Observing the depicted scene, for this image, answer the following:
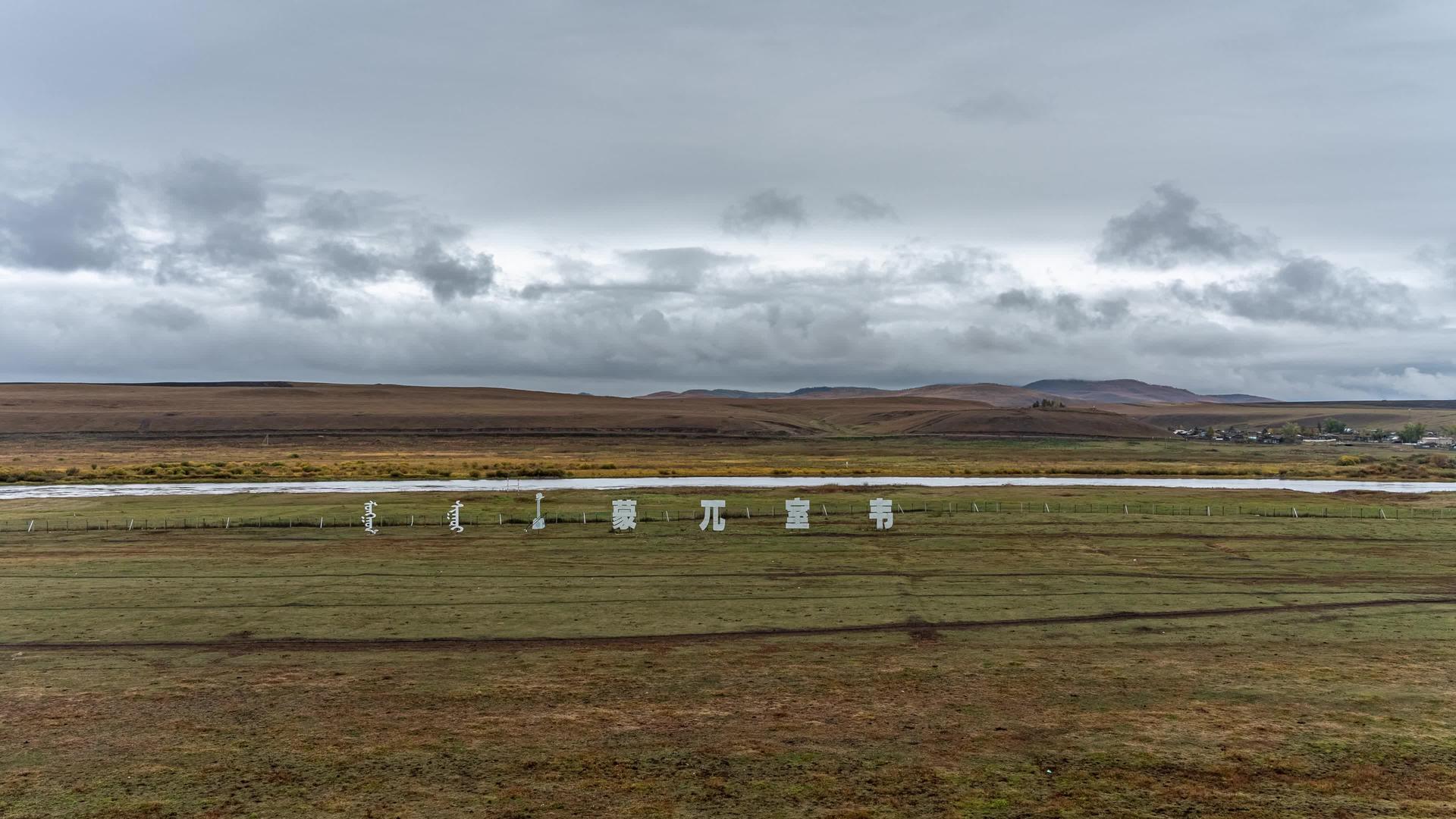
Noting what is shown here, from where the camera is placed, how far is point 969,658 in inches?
832

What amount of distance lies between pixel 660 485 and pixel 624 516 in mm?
25416

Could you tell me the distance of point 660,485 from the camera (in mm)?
66875

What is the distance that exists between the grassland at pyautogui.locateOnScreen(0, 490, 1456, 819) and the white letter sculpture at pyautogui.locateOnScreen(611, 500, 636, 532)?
17.0 ft

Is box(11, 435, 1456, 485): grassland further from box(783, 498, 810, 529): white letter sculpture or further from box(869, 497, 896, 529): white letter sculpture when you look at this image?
box(869, 497, 896, 529): white letter sculpture

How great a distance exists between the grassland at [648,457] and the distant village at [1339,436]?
17658mm

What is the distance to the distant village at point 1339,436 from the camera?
15288 centimetres

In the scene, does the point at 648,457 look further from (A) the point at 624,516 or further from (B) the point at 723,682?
(B) the point at 723,682

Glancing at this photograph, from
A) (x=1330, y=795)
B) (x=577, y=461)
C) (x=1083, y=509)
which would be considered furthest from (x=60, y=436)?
(x=1330, y=795)

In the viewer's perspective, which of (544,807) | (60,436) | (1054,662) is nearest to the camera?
(544,807)

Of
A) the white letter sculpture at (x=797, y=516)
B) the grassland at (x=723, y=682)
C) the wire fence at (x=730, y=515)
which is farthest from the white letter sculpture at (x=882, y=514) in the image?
the grassland at (x=723, y=682)

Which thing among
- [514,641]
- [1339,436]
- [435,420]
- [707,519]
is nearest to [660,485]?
[707,519]

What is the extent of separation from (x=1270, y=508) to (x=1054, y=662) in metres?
39.4

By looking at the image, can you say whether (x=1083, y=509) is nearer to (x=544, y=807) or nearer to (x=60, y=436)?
(x=544, y=807)

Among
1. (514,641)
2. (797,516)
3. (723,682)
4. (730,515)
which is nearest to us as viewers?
(723,682)
